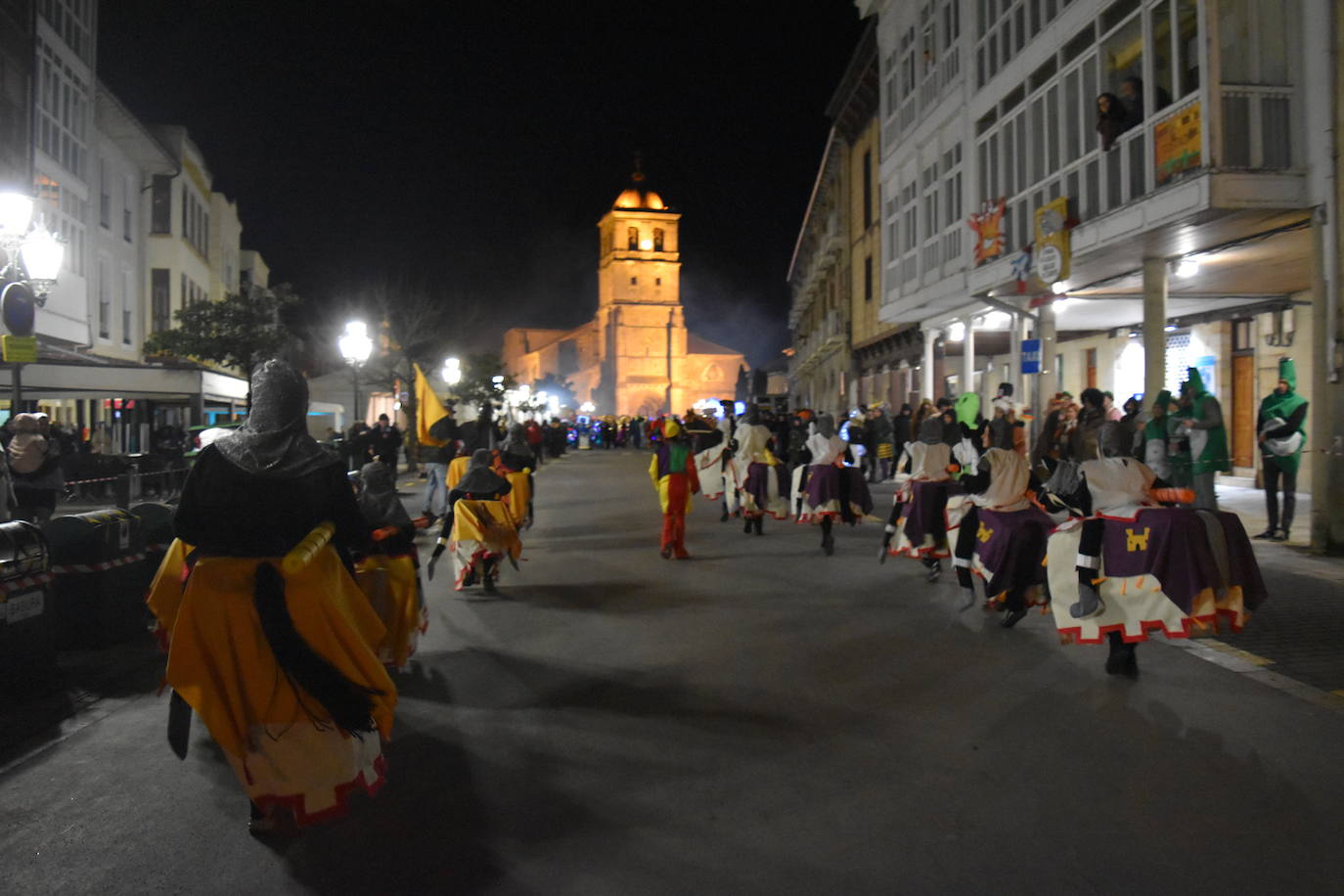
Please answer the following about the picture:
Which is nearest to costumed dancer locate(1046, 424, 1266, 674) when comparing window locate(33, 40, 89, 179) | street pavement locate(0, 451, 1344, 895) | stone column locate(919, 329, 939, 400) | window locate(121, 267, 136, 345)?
street pavement locate(0, 451, 1344, 895)

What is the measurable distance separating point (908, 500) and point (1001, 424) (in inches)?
84.4

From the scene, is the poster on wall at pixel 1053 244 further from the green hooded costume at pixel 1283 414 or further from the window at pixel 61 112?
the window at pixel 61 112

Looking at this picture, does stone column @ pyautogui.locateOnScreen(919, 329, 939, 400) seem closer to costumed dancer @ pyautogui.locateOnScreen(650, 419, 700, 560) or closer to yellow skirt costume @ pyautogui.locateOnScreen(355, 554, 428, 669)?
costumed dancer @ pyautogui.locateOnScreen(650, 419, 700, 560)

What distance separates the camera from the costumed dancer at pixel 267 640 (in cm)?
389

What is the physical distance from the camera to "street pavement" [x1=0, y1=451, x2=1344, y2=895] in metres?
3.70

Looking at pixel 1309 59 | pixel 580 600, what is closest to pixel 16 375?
pixel 580 600

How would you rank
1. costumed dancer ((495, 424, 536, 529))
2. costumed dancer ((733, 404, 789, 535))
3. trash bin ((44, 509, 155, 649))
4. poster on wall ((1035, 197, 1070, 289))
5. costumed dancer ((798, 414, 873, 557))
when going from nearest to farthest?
trash bin ((44, 509, 155, 649)), costumed dancer ((495, 424, 536, 529)), costumed dancer ((798, 414, 873, 557)), costumed dancer ((733, 404, 789, 535)), poster on wall ((1035, 197, 1070, 289))

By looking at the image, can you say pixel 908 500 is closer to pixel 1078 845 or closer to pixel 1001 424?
pixel 1001 424

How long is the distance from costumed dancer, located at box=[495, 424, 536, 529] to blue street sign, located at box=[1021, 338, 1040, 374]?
9.29 metres

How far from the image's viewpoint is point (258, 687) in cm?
393

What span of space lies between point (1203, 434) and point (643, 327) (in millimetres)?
98194

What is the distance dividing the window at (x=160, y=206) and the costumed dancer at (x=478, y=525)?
3144cm

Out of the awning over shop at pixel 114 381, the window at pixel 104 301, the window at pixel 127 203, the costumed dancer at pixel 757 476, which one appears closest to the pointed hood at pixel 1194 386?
the costumed dancer at pixel 757 476

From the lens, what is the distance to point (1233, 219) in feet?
41.9
